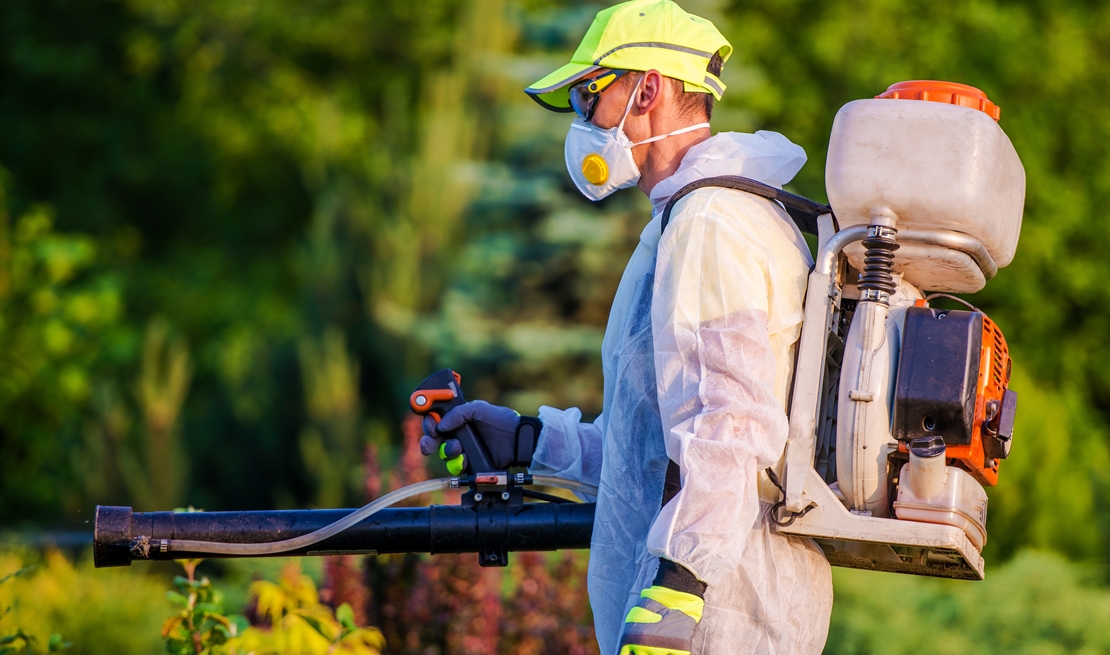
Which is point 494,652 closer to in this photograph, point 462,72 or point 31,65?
point 462,72

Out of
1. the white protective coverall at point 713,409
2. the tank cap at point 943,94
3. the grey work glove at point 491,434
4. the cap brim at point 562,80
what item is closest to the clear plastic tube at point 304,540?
the grey work glove at point 491,434

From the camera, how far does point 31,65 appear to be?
17922 mm

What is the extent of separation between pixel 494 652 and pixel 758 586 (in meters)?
2.28

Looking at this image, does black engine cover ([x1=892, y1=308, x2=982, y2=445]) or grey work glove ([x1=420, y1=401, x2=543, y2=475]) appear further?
grey work glove ([x1=420, y1=401, x2=543, y2=475])

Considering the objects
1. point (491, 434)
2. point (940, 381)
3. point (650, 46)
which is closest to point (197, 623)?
point (491, 434)

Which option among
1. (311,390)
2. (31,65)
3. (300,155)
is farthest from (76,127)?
(311,390)

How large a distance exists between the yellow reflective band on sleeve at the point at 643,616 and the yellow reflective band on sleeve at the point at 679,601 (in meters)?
0.03

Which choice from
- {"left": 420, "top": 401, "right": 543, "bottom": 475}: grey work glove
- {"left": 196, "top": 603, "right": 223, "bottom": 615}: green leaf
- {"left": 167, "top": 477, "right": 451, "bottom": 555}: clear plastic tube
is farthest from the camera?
{"left": 196, "top": 603, "right": 223, "bottom": 615}: green leaf

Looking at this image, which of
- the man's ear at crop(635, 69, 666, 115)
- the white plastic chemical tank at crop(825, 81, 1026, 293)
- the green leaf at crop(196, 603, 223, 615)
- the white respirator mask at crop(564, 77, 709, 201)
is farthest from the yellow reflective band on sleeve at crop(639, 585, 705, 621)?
the green leaf at crop(196, 603, 223, 615)

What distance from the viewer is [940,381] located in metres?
2.47

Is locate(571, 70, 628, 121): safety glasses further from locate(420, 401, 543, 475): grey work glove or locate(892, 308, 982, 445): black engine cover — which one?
locate(892, 308, 982, 445): black engine cover

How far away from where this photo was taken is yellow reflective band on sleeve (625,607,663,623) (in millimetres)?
2354

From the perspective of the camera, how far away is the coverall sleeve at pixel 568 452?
3096 millimetres

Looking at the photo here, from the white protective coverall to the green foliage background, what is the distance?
3.20m
